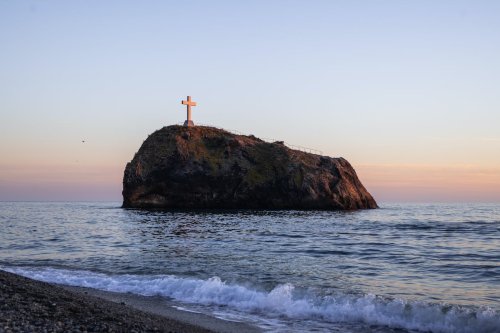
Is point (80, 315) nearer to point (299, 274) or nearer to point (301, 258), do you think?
point (299, 274)

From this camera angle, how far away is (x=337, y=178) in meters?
98.2

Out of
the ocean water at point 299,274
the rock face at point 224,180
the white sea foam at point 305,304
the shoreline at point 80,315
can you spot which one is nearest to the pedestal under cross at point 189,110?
the rock face at point 224,180

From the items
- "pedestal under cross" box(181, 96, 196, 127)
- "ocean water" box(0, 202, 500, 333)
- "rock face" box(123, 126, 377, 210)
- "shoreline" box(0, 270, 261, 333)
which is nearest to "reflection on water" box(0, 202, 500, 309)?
"ocean water" box(0, 202, 500, 333)

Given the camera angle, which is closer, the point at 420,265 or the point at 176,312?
the point at 176,312

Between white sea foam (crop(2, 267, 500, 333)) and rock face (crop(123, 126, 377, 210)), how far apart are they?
243 ft

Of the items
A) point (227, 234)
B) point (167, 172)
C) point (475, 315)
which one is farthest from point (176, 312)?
point (167, 172)

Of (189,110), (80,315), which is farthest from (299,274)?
(189,110)

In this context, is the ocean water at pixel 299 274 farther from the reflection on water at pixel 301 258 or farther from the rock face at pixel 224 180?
the rock face at pixel 224 180

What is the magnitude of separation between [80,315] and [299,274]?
1131 cm

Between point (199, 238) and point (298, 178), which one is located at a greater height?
point (298, 178)

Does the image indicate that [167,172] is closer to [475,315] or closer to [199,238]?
[199,238]

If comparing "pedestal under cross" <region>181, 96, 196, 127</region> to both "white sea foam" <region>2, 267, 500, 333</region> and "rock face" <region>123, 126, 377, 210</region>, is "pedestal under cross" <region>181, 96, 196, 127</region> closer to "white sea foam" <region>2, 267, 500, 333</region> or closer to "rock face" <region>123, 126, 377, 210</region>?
"rock face" <region>123, 126, 377, 210</region>

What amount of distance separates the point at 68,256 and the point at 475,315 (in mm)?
21103

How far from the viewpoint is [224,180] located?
3696 inches
